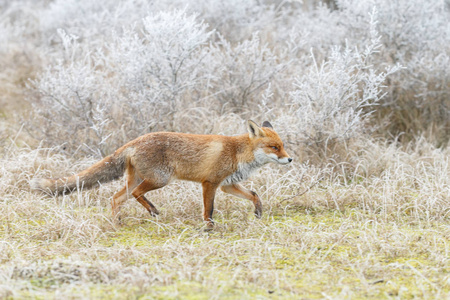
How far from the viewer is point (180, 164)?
549 cm

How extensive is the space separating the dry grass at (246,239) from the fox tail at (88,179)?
0.63 feet

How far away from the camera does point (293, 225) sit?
5.33 meters

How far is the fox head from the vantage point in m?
5.57

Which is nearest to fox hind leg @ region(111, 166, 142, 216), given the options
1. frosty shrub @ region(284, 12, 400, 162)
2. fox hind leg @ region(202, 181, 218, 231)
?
fox hind leg @ region(202, 181, 218, 231)

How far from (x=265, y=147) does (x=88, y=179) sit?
6.17 ft

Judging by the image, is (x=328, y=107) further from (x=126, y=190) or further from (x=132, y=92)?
(x=126, y=190)

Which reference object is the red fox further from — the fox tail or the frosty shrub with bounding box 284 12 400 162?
the frosty shrub with bounding box 284 12 400 162

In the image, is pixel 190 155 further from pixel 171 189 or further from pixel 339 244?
pixel 339 244

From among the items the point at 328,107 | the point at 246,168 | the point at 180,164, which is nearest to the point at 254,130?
the point at 246,168

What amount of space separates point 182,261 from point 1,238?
1.93 m

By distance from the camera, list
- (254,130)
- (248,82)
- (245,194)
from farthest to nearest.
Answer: (248,82), (245,194), (254,130)

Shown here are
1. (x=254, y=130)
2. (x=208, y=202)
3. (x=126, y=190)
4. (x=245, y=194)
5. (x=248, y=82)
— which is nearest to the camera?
(x=208, y=202)

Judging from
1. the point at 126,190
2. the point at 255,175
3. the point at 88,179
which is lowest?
the point at 255,175

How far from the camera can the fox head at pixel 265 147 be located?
5.57 m
